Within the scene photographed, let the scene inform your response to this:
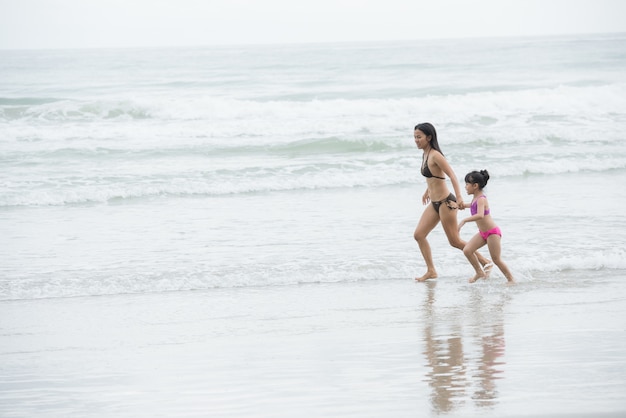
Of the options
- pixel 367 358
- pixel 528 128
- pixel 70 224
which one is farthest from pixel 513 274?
pixel 528 128

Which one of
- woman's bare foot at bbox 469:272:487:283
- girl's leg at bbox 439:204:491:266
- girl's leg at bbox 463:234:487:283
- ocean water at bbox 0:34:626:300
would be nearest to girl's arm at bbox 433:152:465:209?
girl's leg at bbox 439:204:491:266

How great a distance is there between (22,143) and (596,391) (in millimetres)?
17990

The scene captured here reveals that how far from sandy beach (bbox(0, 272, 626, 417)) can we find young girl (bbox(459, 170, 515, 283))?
0.22 metres

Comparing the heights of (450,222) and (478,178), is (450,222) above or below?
below

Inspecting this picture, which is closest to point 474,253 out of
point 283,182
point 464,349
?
point 464,349

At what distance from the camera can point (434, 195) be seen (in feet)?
25.7

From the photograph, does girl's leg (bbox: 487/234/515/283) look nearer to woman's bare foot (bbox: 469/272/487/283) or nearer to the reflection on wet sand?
woman's bare foot (bbox: 469/272/487/283)

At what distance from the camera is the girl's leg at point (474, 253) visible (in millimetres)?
7730

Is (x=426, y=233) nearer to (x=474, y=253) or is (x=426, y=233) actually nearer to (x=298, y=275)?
(x=474, y=253)

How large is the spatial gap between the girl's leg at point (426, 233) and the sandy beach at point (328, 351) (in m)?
0.14

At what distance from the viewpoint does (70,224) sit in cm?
1133

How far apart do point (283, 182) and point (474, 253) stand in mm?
6826

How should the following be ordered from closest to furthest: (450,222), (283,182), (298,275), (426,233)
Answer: (450,222) → (426,233) → (298,275) → (283,182)

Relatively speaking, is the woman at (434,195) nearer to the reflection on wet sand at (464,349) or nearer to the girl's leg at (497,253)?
the girl's leg at (497,253)
